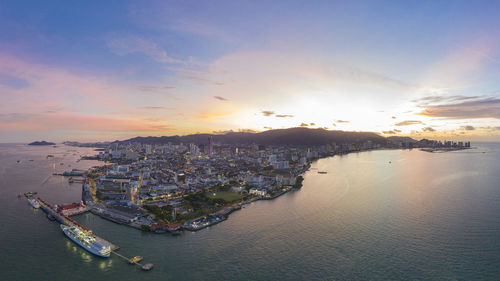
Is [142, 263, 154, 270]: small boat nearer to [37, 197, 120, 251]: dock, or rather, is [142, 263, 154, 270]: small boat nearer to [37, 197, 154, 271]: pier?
[37, 197, 154, 271]: pier

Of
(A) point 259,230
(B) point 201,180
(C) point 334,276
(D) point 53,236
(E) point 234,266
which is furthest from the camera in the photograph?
(B) point 201,180

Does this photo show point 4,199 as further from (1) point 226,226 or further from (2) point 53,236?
(1) point 226,226

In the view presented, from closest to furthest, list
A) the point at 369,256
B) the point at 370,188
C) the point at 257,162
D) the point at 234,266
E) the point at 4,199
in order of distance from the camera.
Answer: the point at 234,266 → the point at 369,256 → the point at 4,199 → the point at 370,188 → the point at 257,162

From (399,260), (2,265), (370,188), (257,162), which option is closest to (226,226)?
(399,260)

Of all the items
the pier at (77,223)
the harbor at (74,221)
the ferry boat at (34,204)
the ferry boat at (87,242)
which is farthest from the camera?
the ferry boat at (34,204)

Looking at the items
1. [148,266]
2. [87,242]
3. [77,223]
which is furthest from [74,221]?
[148,266]

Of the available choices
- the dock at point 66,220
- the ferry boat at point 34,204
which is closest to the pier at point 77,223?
the dock at point 66,220

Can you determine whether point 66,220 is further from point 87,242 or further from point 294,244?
point 294,244

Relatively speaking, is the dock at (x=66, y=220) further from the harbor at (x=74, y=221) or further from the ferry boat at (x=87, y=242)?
the ferry boat at (x=87, y=242)
